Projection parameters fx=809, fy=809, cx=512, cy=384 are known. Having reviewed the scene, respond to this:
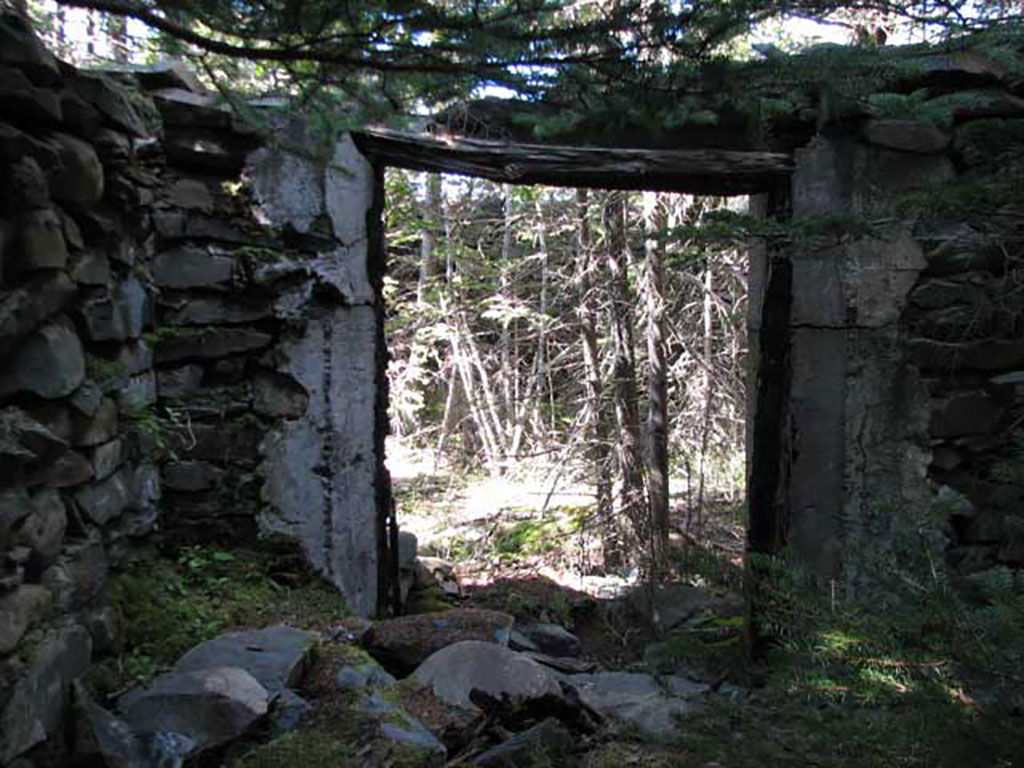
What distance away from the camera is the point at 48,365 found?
202 cm

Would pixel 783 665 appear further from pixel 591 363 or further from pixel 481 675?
pixel 591 363

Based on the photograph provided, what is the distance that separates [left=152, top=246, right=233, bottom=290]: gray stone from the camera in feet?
13.0

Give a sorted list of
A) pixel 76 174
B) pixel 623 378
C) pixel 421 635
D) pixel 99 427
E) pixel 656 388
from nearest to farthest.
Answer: pixel 76 174 → pixel 99 427 → pixel 421 635 → pixel 623 378 → pixel 656 388

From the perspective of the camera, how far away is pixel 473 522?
8.15m

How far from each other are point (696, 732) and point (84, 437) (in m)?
1.80

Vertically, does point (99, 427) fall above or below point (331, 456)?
above

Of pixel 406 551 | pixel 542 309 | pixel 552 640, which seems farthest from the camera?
pixel 542 309

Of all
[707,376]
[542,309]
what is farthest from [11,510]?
A: [542,309]

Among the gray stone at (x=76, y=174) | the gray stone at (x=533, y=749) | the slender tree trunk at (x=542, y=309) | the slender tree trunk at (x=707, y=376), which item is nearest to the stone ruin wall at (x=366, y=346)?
the gray stone at (x=76, y=174)

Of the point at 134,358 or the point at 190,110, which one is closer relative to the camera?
the point at 134,358

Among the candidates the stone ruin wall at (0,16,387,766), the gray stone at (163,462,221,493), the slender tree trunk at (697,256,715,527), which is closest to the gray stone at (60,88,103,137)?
the stone ruin wall at (0,16,387,766)

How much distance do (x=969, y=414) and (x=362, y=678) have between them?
3286 mm

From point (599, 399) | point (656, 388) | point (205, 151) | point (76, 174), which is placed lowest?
point (599, 399)

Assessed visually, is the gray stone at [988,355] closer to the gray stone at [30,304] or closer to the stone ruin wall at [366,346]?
the stone ruin wall at [366,346]
